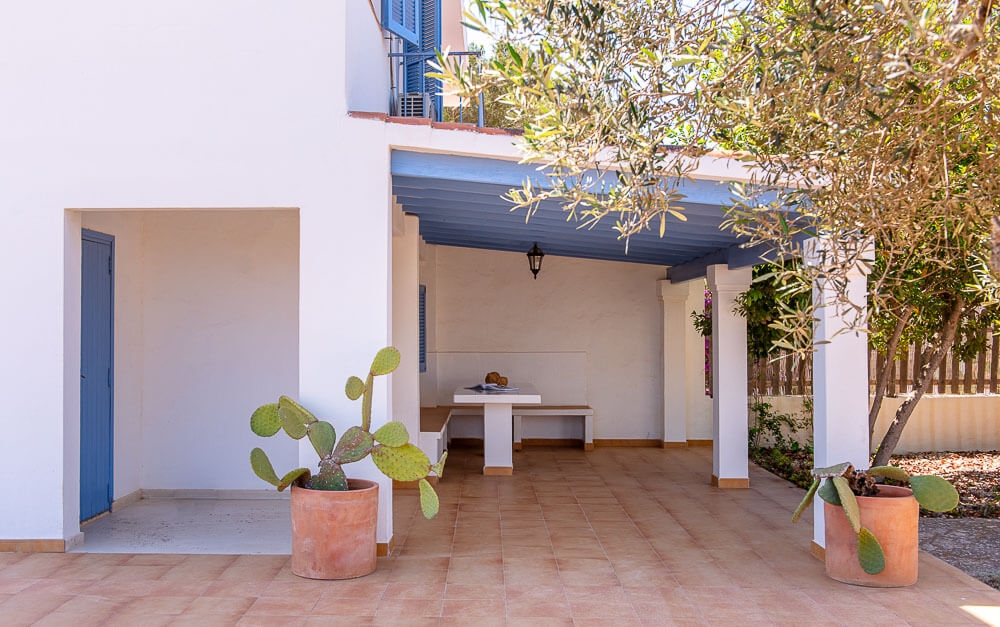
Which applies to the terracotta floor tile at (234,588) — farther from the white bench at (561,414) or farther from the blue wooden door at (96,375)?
the white bench at (561,414)

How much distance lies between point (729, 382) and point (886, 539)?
3744mm

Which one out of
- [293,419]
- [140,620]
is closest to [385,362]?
[293,419]

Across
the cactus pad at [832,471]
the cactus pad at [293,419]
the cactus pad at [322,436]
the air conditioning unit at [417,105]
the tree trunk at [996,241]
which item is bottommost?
the cactus pad at [832,471]

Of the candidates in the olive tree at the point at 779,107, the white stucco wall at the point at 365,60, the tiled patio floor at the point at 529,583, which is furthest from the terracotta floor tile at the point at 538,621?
the white stucco wall at the point at 365,60

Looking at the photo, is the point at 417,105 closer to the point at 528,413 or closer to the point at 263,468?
the point at 263,468

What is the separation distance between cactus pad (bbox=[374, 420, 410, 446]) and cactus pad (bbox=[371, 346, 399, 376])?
365 mm

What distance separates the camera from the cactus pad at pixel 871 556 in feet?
17.4

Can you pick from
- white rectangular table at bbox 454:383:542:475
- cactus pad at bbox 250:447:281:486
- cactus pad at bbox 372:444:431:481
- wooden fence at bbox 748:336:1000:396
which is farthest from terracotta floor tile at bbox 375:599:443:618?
wooden fence at bbox 748:336:1000:396

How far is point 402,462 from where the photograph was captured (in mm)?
5637

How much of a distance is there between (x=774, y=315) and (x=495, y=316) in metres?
4.29

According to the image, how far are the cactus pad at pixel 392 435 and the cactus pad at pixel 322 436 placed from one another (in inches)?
12.5

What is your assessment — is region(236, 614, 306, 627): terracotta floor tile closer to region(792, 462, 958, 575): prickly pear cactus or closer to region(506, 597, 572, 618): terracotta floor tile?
region(506, 597, 572, 618): terracotta floor tile

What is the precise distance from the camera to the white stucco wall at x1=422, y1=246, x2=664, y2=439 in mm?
12281

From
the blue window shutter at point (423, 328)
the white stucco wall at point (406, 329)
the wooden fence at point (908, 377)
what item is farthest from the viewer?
the wooden fence at point (908, 377)
